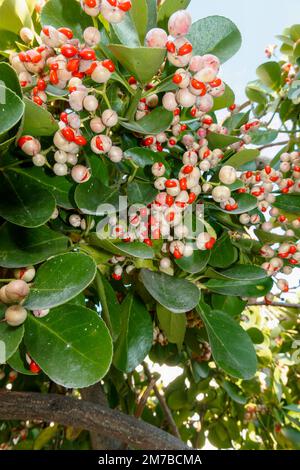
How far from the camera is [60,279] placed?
695mm

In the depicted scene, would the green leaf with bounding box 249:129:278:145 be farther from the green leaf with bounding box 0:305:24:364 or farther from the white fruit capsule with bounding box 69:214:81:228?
the green leaf with bounding box 0:305:24:364

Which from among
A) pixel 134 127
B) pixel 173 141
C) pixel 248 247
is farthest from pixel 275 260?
pixel 134 127

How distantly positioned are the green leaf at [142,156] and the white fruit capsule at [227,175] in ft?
0.36

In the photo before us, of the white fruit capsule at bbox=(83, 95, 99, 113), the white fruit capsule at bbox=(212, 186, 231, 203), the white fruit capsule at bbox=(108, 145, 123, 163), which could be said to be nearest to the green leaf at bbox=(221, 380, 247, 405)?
the white fruit capsule at bbox=(212, 186, 231, 203)

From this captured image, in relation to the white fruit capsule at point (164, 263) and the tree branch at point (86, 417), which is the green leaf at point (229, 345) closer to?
the white fruit capsule at point (164, 263)

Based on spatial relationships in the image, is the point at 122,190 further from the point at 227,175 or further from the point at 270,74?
the point at 270,74

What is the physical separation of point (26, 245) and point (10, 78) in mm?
265

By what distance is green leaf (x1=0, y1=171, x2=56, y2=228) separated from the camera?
0.73 meters

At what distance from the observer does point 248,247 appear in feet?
3.56

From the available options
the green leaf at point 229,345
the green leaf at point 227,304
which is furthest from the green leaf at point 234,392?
the green leaf at point 229,345

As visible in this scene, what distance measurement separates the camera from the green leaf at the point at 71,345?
65 cm

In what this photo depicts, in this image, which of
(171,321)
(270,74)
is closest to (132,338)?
(171,321)
